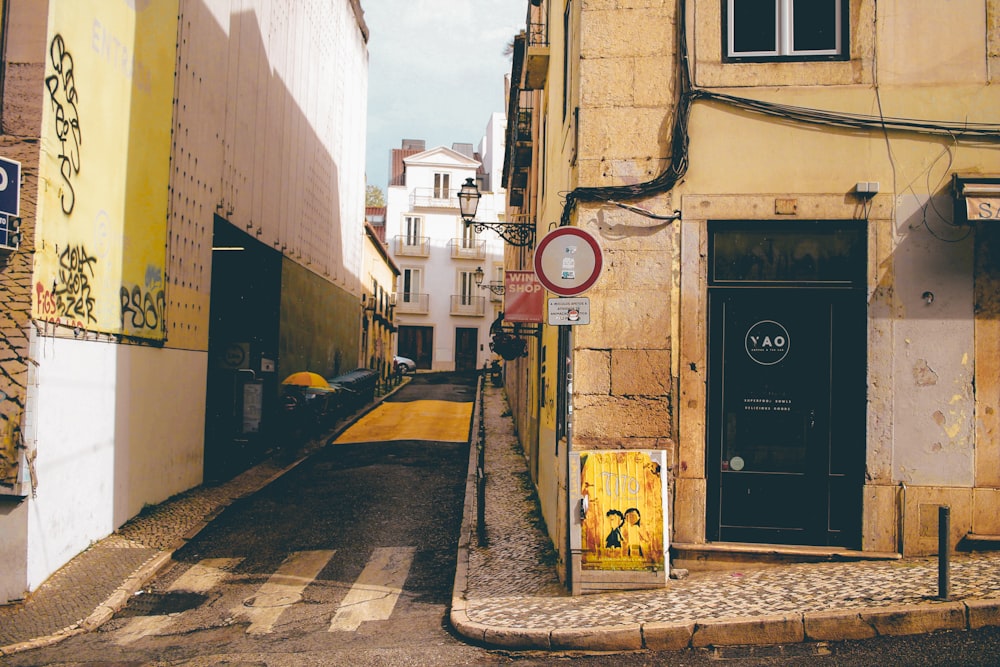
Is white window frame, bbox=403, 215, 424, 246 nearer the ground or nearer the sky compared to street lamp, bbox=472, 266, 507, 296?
nearer the sky

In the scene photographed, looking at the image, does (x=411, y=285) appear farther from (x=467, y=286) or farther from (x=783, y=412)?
(x=783, y=412)

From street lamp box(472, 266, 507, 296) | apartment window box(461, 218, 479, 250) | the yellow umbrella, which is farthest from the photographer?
apartment window box(461, 218, 479, 250)

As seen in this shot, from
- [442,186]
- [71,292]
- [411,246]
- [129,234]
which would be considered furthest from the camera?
[411,246]

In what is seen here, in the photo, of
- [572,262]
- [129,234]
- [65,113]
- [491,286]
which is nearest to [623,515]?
[572,262]

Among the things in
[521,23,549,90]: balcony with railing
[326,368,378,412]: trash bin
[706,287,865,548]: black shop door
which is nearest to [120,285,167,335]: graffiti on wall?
[521,23,549,90]: balcony with railing

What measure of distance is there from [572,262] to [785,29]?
3.02m

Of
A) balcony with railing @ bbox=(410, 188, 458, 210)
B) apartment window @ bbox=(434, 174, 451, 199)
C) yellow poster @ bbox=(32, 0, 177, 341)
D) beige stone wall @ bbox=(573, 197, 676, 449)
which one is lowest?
beige stone wall @ bbox=(573, 197, 676, 449)

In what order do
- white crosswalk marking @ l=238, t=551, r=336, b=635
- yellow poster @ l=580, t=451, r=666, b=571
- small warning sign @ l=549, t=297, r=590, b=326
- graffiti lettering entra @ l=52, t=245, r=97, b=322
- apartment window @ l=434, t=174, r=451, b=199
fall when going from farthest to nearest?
apartment window @ l=434, t=174, r=451, b=199 < graffiti lettering entra @ l=52, t=245, r=97, b=322 < white crosswalk marking @ l=238, t=551, r=336, b=635 < yellow poster @ l=580, t=451, r=666, b=571 < small warning sign @ l=549, t=297, r=590, b=326

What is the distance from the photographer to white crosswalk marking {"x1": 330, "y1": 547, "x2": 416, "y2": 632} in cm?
725

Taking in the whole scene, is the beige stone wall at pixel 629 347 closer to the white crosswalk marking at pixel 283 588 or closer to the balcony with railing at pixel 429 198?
the white crosswalk marking at pixel 283 588

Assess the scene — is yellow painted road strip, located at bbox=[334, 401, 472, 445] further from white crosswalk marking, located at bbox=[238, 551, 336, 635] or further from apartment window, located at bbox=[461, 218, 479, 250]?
apartment window, located at bbox=[461, 218, 479, 250]

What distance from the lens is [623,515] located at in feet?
23.6

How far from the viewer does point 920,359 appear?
7473 millimetres

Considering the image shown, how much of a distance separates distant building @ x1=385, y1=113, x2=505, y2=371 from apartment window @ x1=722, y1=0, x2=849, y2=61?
146ft
